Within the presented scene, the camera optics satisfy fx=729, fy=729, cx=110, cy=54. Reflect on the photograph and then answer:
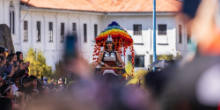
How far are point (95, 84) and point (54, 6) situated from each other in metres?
44.4

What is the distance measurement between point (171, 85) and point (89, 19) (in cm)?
5190

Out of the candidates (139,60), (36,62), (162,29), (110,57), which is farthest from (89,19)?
(110,57)

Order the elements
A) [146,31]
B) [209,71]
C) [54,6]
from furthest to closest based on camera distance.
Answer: [146,31]
[54,6]
[209,71]

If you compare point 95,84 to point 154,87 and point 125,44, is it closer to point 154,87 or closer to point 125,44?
point 154,87

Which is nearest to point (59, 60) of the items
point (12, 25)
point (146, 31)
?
point (12, 25)

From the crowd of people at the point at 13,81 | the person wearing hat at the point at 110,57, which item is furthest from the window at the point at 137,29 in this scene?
the person wearing hat at the point at 110,57

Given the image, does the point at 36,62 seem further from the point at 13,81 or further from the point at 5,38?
the point at 13,81

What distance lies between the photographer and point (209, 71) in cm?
268

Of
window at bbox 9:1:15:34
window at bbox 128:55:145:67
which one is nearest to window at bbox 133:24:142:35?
window at bbox 128:55:145:67

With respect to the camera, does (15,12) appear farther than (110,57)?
Yes

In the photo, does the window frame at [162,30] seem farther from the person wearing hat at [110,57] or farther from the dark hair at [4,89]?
the dark hair at [4,89]

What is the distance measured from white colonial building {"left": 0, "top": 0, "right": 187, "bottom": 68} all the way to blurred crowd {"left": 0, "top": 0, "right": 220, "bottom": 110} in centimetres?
3432

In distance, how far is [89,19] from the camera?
5453cm

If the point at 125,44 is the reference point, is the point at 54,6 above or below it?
above
